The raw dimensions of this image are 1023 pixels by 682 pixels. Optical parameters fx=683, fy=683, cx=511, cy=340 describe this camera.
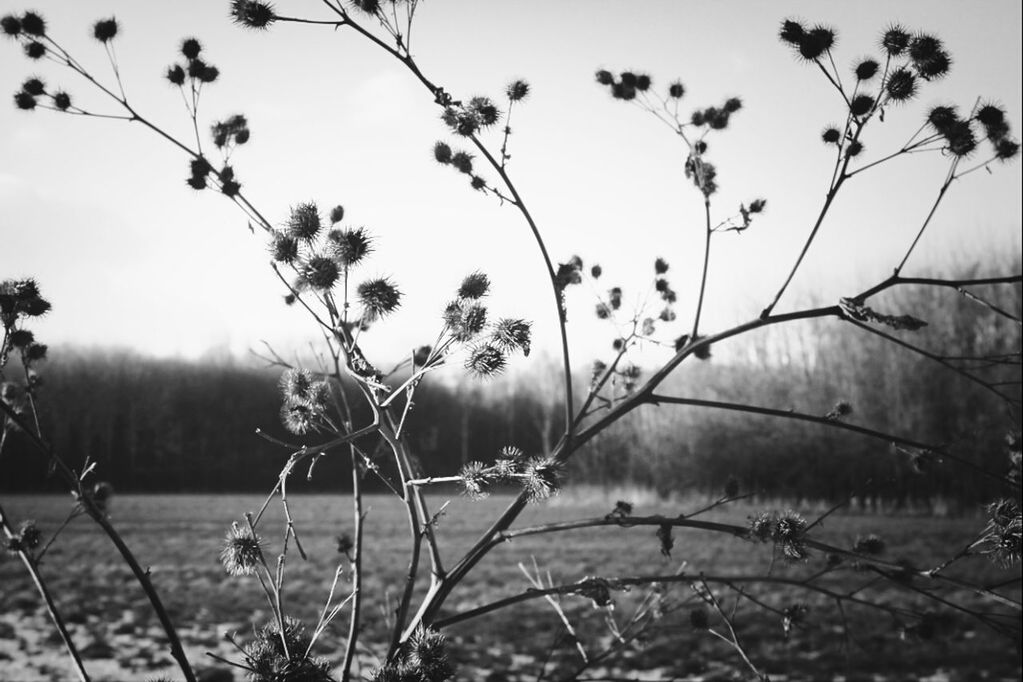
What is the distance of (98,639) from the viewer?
22.4ft

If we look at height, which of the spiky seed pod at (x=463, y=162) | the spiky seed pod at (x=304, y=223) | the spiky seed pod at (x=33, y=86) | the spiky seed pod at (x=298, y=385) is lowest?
the spiky seed pod at (x=298, y=385)

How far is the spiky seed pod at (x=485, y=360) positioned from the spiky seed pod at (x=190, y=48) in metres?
1.51

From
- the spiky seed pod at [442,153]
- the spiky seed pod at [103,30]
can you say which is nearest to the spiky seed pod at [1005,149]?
the spiky seed pod at [442,153]

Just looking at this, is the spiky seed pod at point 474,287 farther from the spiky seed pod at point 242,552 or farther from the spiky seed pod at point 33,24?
the spiky seed pod at point 33,24

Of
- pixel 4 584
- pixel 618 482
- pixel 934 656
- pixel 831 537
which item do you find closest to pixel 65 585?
pixel 4 584

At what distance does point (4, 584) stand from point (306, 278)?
33.3ft

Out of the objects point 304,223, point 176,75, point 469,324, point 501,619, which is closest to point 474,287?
point 469,324

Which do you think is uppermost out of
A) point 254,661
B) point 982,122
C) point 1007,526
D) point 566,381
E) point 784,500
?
point 982,122

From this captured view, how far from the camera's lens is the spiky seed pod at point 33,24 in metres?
2.18

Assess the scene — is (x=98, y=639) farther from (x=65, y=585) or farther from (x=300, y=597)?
(x=65, y=585)

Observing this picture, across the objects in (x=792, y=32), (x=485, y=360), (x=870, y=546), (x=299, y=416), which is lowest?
(x=870, y=546)

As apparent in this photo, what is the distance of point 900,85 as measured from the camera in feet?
7.54

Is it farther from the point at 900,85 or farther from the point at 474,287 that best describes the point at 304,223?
the point at 900,85

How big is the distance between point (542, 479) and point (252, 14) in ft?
4.70
